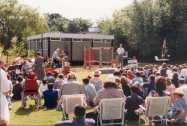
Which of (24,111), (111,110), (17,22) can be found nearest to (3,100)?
(111,110)

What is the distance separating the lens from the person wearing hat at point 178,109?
567 inches

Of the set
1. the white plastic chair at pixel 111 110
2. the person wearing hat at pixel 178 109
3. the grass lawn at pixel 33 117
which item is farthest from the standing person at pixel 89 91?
the person wearing hat at pixel 178 109

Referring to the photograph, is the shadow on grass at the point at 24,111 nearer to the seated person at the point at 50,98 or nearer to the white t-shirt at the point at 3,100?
the seated person at the point at 50,98

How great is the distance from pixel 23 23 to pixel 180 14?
26279mm

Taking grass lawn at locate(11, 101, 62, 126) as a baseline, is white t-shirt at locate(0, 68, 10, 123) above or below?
above

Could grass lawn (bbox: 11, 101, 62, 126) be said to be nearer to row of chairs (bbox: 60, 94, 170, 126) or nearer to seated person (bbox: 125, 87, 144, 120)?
row of chairs (bbox: 60, 94, 170, 126)

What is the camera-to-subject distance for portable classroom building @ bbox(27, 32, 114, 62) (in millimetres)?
45156

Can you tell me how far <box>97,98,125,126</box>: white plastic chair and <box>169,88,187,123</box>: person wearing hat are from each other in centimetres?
157

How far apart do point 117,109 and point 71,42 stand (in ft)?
107

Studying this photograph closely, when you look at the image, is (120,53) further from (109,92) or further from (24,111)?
(109,92)

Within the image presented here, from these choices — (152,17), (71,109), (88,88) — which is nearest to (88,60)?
(152,17)

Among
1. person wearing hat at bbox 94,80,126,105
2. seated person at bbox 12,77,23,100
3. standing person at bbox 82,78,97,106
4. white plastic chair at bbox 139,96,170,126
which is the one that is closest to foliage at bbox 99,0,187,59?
seated person at bbox 12,77,23,100

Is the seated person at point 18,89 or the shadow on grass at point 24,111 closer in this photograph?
the shadow on grass at point 24,111

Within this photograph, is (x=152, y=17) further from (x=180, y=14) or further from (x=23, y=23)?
(x=23, y=23)
